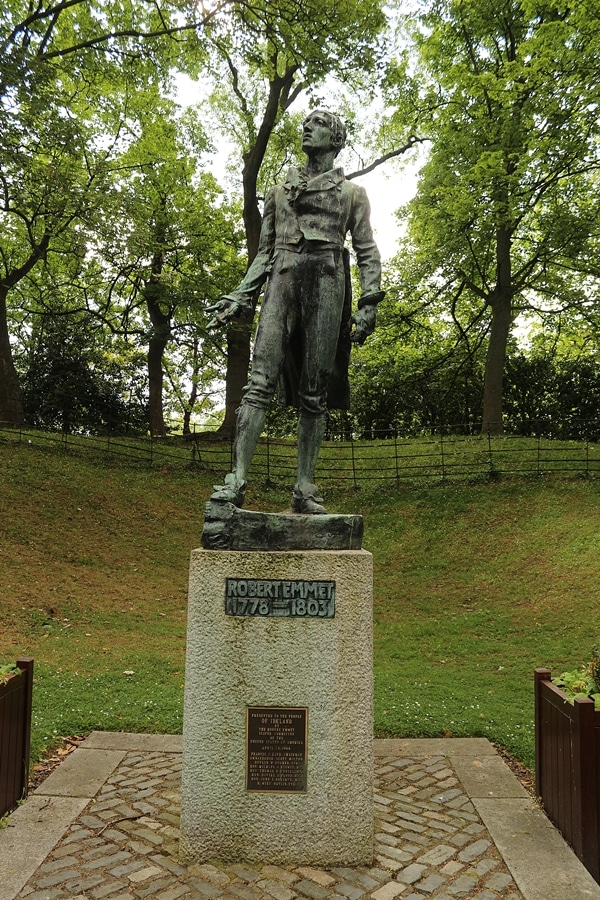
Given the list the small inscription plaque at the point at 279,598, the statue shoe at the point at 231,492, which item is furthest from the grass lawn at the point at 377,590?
the statue shoe at the point at 231,492

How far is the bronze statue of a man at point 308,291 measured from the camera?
438cm

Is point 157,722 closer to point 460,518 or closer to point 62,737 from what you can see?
point 62,737

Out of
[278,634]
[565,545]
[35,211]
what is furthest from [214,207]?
[278,634]

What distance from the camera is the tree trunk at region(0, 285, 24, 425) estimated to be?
1762 centimetres

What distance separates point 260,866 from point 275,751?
64cm

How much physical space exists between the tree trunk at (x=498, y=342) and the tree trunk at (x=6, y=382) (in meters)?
13.1

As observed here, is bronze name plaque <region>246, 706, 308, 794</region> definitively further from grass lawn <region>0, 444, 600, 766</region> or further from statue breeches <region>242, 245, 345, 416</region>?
grass lawn <region>0, 444, 600, 766</region>

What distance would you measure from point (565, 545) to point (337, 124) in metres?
10.4

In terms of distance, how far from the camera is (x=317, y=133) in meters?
4.46

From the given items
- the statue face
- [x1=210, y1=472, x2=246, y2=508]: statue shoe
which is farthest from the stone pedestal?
the statue face

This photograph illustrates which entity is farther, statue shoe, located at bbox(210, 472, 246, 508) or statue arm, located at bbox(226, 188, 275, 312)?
statue arm, located at bbox(226, 188, 275, 312)

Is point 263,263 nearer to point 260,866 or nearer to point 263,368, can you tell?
point 263,368

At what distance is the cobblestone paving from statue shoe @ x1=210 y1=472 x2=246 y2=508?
2015mm

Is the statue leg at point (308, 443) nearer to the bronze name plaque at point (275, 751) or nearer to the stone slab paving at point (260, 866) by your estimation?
the bronze name plaque at point (275, 751)
